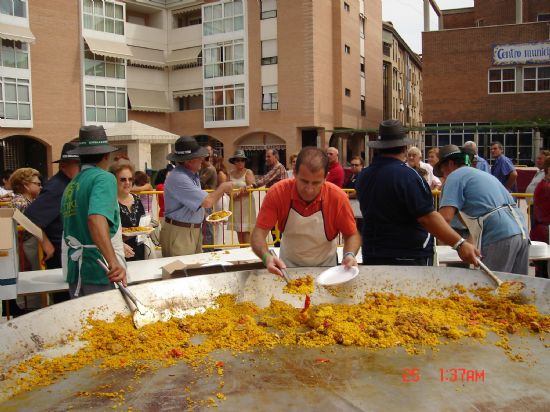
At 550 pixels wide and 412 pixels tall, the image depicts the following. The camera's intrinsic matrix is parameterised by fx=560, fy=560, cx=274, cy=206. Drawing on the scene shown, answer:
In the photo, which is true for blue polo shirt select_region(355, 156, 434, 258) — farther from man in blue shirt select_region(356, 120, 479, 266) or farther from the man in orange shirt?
the man in orange shirt

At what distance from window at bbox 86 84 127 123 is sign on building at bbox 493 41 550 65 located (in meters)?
22.2

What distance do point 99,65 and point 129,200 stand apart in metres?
29.3

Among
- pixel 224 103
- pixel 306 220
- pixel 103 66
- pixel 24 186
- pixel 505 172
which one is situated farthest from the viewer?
pixel 224 103

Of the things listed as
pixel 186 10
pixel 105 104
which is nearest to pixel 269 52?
pixel 186 10

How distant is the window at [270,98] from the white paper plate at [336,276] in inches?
1207

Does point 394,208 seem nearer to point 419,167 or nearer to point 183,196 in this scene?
→ point 183,196

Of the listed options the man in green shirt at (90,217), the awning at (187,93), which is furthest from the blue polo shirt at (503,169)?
the awning at (187,93)

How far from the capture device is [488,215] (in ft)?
13.8

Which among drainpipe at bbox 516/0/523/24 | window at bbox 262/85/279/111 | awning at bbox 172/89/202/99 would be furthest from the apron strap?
drainpipe at bbox 516/0/523/24

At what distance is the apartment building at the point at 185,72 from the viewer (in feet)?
96.5

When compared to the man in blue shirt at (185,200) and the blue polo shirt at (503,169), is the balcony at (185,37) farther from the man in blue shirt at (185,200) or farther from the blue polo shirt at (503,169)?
the man in blue shirt at (185,200)

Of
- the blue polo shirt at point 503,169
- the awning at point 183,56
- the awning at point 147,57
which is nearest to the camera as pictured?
the blue polo shirt at point 503,169

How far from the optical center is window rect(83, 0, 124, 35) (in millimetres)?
32088

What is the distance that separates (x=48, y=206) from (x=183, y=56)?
33.5 metres
